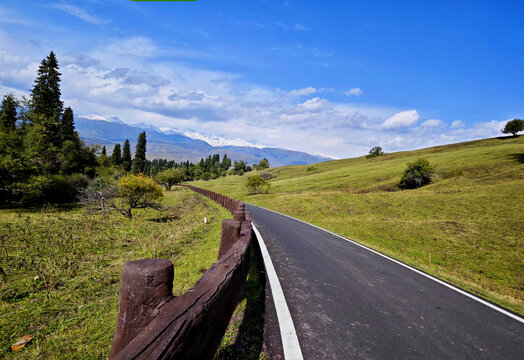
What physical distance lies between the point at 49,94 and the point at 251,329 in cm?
4996

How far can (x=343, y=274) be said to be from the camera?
5785 mm

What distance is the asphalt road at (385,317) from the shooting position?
3043 mm

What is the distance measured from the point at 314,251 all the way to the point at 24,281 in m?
7.68

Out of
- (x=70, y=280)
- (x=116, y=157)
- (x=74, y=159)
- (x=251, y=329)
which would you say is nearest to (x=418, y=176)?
(x=251, y=329)

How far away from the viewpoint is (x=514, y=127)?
69750mm

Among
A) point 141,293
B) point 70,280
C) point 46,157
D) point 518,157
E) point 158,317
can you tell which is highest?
point 518,157

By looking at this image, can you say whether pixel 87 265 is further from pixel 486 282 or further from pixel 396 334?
pixel 486 282

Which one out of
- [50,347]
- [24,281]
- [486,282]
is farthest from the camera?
[486,282]

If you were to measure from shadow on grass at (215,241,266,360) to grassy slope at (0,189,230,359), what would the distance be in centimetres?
136

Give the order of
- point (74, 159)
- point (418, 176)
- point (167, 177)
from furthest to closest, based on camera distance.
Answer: point (167, 177)
point (74, 159)
point (418, 176)

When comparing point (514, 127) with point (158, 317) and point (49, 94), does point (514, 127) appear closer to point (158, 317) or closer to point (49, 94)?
point (158, 317)

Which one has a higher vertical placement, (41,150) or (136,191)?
(41,150)

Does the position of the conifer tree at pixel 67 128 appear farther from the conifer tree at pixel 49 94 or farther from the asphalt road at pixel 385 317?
the asphalt road at pixel 385 317

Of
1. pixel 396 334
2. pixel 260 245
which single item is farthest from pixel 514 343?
pixel 260 245
